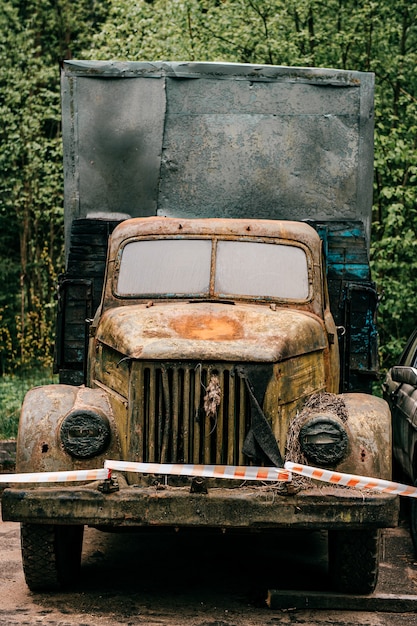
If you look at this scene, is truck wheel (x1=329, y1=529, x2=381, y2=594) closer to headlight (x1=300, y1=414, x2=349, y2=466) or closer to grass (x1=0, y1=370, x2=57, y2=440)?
headlight (x1=300, y1=414, x2=349, y2=466)

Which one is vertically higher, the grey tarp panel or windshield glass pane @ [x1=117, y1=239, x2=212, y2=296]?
the grey tarp panel

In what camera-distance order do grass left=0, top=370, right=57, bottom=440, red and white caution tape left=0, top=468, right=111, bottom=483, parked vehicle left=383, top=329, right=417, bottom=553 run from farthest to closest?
grass left=0, top=370, right=57, bottom=440
parked vehicle left=383, top=329, right=417, bottom=553
red and white caution tape left=0, top=468, right=111, bottom=483

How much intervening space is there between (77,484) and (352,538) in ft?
5.84

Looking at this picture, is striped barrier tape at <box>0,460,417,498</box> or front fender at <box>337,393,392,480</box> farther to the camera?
front fender at <box>337,393,392,480</box>

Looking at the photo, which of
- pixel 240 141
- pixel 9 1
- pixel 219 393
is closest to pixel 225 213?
pixel 240 141

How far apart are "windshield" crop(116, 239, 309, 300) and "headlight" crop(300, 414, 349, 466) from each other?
149 centimetres

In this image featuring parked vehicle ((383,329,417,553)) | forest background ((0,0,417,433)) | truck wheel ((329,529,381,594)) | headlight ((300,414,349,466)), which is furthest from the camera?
forest background ((0,0,417,433))

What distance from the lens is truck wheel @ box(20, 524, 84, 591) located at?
7008mm

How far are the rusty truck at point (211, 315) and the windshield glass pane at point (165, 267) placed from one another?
0.01 m

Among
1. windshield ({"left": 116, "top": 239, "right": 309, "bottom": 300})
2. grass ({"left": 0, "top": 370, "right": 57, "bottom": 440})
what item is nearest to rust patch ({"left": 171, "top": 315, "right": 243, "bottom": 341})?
windshield ({"left": 116, "top": 239, "right": 309, "bottom": 300})

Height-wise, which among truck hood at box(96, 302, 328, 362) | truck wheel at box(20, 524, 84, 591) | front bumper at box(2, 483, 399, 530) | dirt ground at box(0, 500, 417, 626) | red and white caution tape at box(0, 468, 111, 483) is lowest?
dirt ground at box(0, 500, 417, 626)

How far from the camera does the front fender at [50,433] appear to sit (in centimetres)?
684

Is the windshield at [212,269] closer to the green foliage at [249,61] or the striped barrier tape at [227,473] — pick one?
the striped barrier tape at [227,473]

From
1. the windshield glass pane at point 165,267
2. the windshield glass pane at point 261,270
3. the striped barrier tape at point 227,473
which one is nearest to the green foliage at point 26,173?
the windshield glass pane at point 165,267
